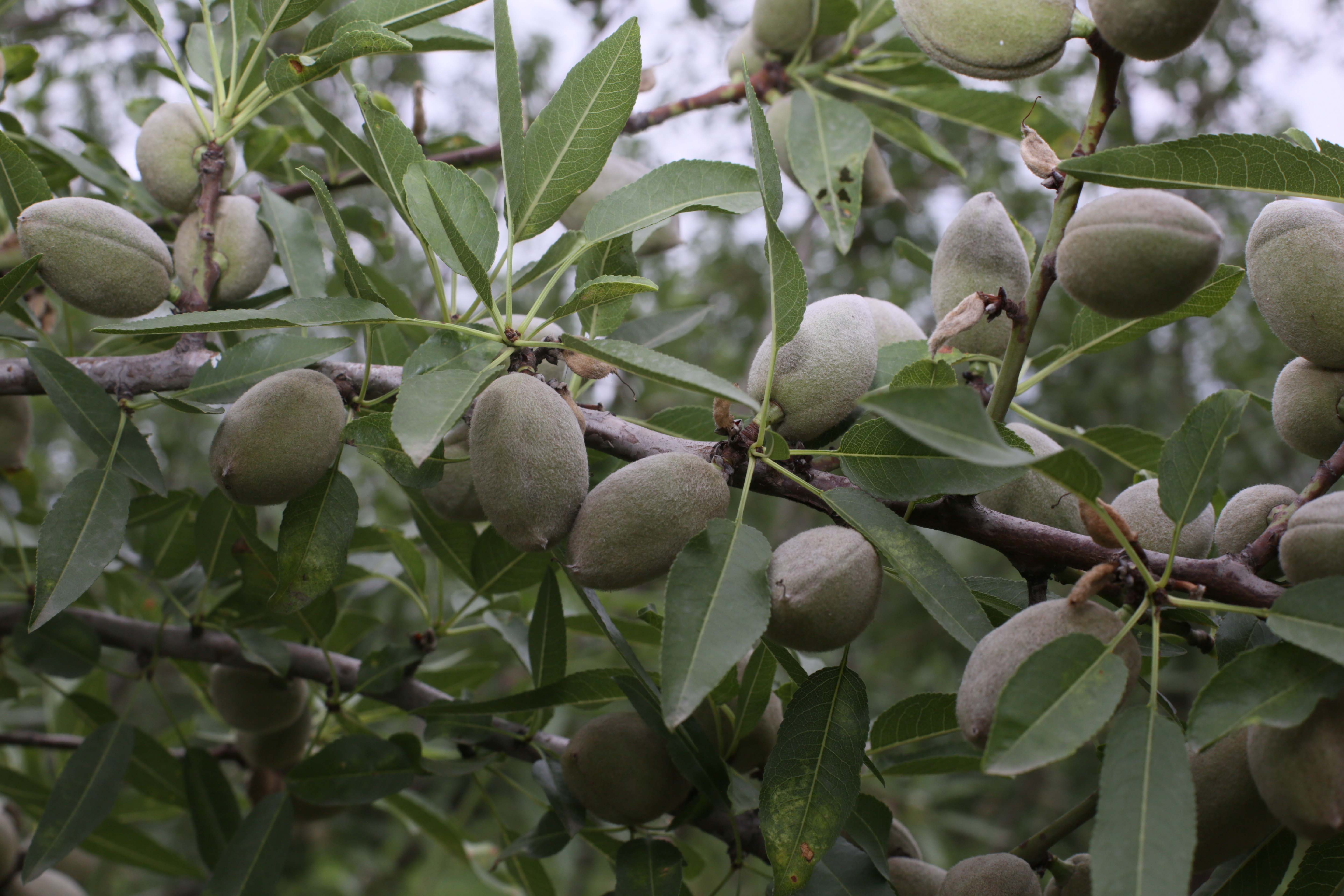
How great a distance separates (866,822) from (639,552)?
0.37 meters

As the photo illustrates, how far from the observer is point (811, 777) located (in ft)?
2.59

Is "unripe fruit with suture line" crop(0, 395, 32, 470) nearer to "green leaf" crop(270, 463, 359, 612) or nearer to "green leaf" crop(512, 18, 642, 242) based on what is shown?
"green leaf" crop(270, 463, 359, 612)

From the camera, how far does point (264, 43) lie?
3.61ft

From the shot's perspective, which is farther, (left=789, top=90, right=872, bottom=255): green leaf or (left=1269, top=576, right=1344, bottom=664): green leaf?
(left=789, top=90, right=872, bottom=255): green leaf

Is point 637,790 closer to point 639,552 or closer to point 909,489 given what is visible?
point 639,552

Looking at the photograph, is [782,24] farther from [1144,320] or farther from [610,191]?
[1144,320]

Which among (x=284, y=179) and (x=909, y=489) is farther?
(x=284, y=179)

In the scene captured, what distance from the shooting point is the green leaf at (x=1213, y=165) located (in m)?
0.71

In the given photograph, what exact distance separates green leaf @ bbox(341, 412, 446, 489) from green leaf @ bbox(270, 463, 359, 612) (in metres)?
0.07

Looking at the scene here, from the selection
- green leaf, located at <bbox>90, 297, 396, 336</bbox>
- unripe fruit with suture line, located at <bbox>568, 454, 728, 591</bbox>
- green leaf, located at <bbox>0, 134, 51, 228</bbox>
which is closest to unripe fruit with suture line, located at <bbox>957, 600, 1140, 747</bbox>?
unripe fruit with suture line, located at <bbox>568, 454, 728, 591</bbox>

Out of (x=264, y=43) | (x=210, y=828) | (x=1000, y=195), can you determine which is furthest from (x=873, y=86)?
(x=1000, y=195)

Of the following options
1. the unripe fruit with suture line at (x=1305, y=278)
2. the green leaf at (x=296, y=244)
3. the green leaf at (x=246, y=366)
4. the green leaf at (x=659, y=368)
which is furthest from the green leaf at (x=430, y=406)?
the unripe fruit with suture line at (x=1305, y=278)

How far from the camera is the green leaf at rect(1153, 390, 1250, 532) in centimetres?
71

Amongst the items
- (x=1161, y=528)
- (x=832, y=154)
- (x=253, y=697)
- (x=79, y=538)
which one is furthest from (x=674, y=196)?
(x=253, y=697)
